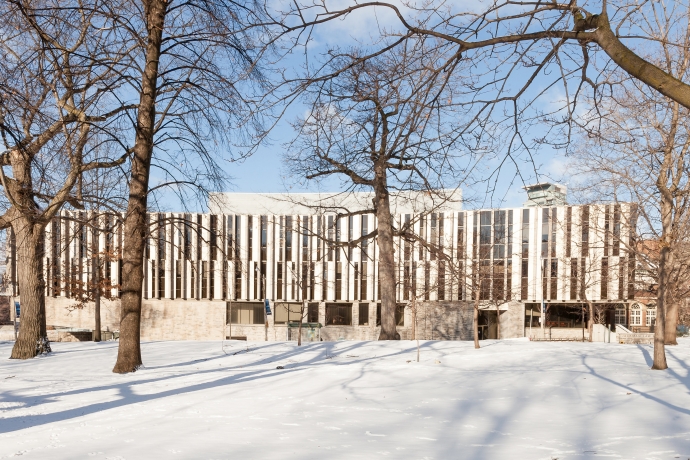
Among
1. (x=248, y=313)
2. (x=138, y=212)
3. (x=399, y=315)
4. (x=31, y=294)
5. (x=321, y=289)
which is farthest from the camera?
(x=248, y=313)

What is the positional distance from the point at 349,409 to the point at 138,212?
6.25 metres

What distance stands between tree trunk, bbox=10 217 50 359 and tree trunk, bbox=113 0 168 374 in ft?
17.6

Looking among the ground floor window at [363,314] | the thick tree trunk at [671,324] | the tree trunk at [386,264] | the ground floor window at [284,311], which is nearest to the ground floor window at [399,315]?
the ground floor window at [363,314]

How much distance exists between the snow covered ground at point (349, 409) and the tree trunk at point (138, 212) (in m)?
0.64

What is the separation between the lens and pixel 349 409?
840 centimetres

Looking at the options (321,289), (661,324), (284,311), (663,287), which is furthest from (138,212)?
(284,311)

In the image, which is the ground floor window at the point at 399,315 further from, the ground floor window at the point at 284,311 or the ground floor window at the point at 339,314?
the ground floor window at the point at 284,311

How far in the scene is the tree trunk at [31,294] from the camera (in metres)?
15.8

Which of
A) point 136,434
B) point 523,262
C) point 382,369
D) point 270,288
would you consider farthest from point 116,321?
point 136,434

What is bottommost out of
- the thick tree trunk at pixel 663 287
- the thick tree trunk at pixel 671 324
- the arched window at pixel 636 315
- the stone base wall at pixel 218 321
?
the arched window at pixel 636 315

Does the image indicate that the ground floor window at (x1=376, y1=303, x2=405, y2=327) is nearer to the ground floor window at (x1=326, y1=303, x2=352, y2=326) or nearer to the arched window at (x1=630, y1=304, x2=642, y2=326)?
the ground floor window at (x1=326, y1=303, x2=352, y2=326)

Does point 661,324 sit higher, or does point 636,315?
point 661,324

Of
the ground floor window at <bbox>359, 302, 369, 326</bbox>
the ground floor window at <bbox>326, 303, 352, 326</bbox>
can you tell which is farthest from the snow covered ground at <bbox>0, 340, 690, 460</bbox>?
the ground floor window at <bbox>326, 303, 352, 326</bbox>

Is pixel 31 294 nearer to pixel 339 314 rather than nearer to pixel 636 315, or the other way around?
pixel 339 314
